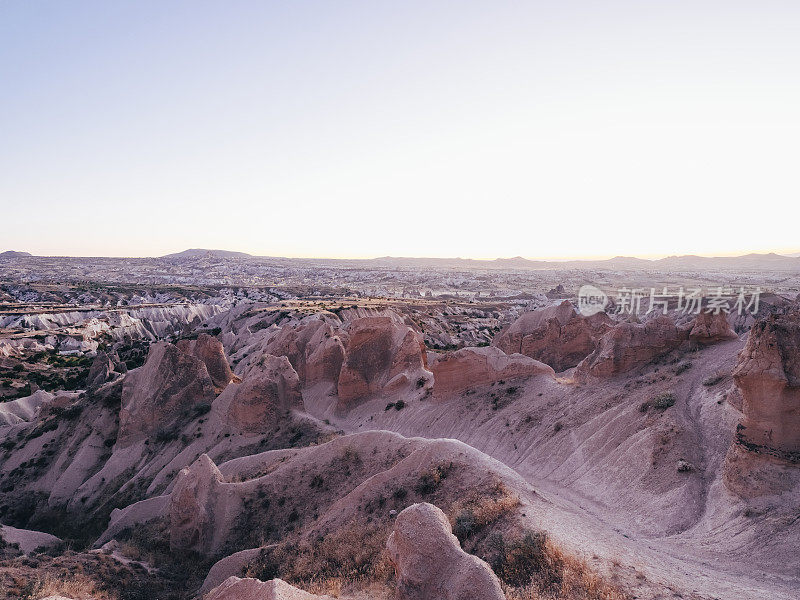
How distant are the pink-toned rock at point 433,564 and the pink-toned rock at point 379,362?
20981 mm

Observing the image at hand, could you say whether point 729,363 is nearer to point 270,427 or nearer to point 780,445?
point 780,445

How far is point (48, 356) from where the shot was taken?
6406 cm

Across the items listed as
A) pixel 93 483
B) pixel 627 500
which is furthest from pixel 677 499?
pixel 93 483

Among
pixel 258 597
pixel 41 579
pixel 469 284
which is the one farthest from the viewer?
pixel 469 284

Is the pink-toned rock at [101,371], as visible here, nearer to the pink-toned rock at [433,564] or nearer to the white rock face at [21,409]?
the white rock face at [21,409]

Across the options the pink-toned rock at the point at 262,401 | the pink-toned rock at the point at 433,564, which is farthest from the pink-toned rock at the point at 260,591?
the pink-toned rock at the point at 262,401

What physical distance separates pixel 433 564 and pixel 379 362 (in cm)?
2365

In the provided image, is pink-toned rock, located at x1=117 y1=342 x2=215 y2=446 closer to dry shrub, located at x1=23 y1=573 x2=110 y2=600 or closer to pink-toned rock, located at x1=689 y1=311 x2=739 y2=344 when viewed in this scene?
dry shrub, located at x1=23 y1=573 x2=110 y2=600

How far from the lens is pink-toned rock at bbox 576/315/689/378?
22.3m

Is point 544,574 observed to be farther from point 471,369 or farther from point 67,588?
point 471,369

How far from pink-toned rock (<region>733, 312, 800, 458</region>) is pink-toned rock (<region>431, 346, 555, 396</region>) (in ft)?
42.8

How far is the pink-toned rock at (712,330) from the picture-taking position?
71.1 feet

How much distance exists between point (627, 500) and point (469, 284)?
161 metres

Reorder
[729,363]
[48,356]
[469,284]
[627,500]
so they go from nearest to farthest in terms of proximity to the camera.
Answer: [627,500]
[729,363]
[48,356]
[469,284]
